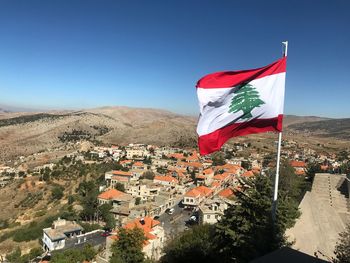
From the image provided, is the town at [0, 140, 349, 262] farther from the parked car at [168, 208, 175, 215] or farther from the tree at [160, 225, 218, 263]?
the tree at [160, 225, 218, 263]

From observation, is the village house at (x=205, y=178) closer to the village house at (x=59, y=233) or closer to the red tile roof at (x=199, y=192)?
the red tile roof at (x=199, y=192)

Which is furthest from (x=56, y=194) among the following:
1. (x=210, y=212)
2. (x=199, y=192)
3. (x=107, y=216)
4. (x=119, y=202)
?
(x=210, y=212)

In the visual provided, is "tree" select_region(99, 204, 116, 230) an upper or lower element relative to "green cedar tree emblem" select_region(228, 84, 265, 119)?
lower

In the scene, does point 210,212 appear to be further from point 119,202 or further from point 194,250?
point 194,250

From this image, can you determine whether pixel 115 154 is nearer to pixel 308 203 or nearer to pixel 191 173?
pixel 191 173

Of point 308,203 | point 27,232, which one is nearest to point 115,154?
point 27,232

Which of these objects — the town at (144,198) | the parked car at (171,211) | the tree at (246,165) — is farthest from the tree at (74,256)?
the tree at (246,165)

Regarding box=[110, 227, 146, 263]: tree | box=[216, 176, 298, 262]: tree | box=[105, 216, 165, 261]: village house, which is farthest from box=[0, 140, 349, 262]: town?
box=[216, 176, 298, 262]: tree
